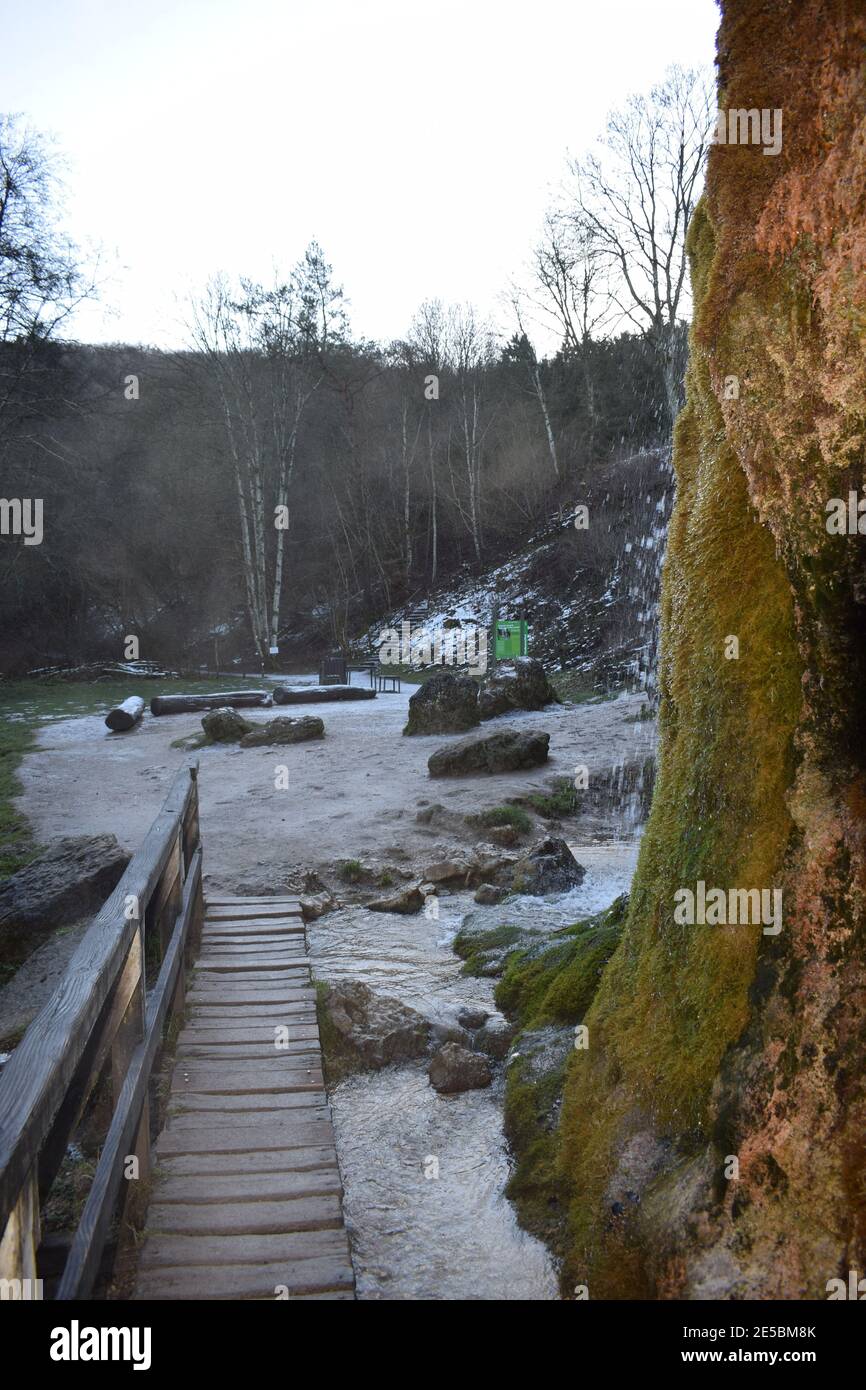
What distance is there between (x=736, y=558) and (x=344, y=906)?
548 centimetres

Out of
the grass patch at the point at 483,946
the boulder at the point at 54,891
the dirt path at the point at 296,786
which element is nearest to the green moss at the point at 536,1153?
the grass patch at the point at 483,946

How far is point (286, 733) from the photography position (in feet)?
54.7

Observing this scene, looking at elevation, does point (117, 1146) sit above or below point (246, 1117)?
above

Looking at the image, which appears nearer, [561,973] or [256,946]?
[561,973]

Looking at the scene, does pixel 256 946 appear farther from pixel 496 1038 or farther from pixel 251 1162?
pixel 251 1162

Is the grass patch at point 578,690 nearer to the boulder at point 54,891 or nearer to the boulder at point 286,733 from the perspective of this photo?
the boulder at point 286,733

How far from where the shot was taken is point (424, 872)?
29.0ft

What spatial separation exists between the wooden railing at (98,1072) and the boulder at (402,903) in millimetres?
2481

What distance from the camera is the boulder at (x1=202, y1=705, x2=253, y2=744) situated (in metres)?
17.2

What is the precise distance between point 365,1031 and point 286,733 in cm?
1148

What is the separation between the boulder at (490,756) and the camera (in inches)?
520

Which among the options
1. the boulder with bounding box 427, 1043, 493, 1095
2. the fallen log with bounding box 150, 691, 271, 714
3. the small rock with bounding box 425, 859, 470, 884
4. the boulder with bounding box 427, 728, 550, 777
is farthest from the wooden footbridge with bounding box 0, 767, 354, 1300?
the fallen log with bounding box 150, 691, 271, 714

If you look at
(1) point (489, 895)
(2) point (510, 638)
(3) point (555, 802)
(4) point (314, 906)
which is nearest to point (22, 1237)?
(4) point (314, 906)

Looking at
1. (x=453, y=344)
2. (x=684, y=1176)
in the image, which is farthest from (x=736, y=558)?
(x=453, y=344)
